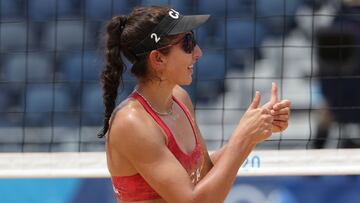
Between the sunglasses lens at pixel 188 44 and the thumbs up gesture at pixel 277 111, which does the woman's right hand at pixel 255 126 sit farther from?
the sunglasses lens at pixel 188 44

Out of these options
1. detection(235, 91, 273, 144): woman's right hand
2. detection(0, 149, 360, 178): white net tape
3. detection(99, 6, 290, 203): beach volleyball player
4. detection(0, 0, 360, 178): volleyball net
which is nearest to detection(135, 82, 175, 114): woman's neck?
detection(99, 6, 290, 203): beach volleyball player

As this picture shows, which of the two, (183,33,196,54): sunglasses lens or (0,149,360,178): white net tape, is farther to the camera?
(0,149,360,178): white net tape

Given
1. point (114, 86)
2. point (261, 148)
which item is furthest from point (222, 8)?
point (114, 86)

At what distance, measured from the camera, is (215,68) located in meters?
4.36

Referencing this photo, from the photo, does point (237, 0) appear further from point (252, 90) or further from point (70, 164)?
point (70, 164)

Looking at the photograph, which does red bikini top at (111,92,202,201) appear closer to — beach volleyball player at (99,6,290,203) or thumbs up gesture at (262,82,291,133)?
beach volleyball player at (99,6,290,203)

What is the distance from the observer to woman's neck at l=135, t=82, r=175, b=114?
2.14 meters

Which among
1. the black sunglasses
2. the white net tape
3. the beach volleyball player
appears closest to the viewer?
the beach volleyball player

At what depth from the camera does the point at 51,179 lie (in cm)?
347

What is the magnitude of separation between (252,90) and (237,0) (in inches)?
19.5

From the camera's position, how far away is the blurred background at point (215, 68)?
4203mm

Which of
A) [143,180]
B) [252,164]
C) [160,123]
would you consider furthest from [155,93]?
[252,164]

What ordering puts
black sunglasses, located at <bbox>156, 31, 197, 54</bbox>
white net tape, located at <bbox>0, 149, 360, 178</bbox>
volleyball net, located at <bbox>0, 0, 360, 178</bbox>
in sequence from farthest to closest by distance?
volleyball net, located at <bbox>0, 0, 360, 178</bbox>
white net tape, located at <bbox>0, 149, 360, 178</bbox>
black sunglasses, located at <bbox>156, 31, 197, 54</bbox>

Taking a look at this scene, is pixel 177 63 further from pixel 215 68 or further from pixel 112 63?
pixel 215 68
